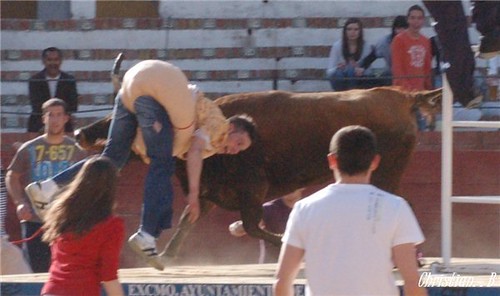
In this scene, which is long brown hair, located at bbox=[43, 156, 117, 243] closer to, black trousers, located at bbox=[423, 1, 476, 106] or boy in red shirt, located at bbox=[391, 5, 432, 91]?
black trousers, located at bbox=[423, 1, 476, 106]

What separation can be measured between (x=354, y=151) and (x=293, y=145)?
144 inches

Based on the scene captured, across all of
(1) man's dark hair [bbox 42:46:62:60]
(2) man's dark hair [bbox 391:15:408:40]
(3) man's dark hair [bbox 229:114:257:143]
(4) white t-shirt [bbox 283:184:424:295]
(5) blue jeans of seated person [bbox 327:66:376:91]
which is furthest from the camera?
(1) man's dark hair [bbox 42:46:62:60]

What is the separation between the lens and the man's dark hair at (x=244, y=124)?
8.12 m

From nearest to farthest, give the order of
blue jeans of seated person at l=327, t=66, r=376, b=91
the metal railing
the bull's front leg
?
the metal railing → the bull's front leg → blue jeans of seated person at l=327, t=66, r=376, b=91

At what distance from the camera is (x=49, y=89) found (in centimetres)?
1166

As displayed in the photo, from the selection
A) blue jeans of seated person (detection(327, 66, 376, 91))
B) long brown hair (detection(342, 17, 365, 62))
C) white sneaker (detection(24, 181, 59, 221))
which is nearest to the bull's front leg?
white sneaker (detection(24, 181, 59, 221))

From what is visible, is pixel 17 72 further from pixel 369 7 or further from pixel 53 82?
pixel 369 7

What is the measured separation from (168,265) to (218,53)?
4.07 m

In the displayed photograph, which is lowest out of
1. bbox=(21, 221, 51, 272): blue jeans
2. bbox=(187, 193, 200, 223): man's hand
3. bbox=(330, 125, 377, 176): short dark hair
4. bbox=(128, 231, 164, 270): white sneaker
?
bbox=(21, 221, 51, 272): blue jeans

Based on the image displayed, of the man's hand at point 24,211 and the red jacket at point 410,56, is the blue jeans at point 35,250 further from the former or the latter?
the red jacket at point 410,56

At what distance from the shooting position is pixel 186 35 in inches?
492

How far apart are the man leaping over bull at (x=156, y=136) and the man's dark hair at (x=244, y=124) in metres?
0.57

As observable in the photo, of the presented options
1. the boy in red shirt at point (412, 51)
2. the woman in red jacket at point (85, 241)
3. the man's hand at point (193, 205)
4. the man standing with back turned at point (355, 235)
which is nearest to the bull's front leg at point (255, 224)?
the man's hand at point (193, 205)

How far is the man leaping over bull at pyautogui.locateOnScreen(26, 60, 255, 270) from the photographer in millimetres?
7219
